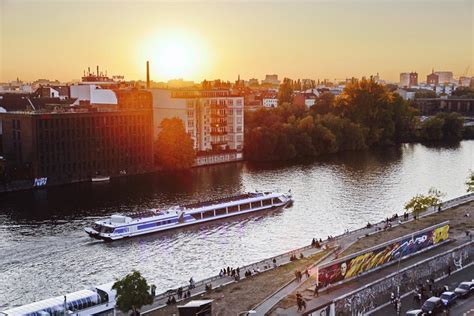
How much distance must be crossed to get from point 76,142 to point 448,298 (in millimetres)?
41140

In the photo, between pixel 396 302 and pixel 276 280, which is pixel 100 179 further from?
pixel 396 302

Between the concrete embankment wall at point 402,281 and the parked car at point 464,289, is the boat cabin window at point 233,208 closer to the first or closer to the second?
the concrete embankment wall at point 402,281

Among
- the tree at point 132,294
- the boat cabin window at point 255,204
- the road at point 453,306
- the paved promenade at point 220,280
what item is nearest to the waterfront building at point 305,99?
the boat cabin window at point 255,204

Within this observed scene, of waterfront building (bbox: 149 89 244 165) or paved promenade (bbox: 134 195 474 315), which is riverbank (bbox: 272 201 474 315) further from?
waterfront building (bbox: 149 89 244 165)

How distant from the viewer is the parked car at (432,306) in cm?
2140

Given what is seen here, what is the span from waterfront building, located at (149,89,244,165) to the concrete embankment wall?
4006cm

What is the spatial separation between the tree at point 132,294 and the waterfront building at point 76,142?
110 feet

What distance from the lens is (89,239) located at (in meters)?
35.7

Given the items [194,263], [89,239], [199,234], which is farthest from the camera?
[199,234]

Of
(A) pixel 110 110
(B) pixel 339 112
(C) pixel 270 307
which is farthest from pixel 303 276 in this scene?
(B) pixel 339 112

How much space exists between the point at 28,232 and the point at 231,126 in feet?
122

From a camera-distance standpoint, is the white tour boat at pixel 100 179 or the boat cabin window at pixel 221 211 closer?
the boat cabin window at pixel 221 211

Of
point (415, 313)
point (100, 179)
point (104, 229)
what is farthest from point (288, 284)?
point (100, 179)

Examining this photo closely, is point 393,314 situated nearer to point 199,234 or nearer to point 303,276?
point 303,276
